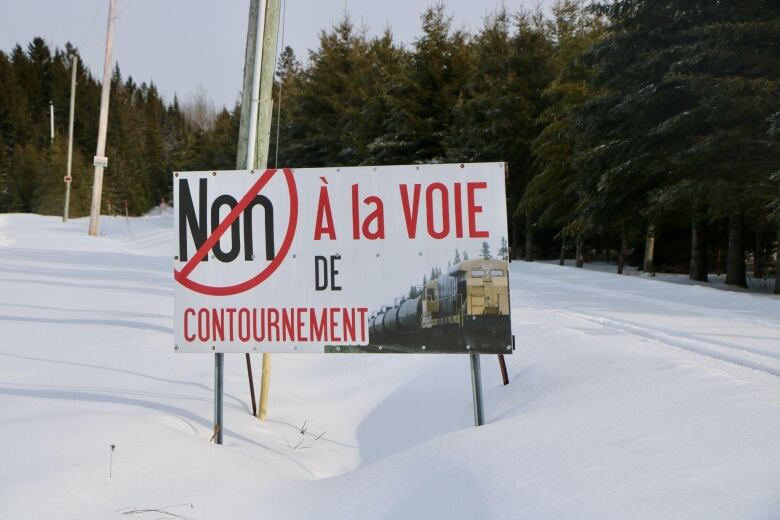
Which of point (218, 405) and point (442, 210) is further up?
point (442, 210)

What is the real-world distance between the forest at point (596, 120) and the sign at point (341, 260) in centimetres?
78

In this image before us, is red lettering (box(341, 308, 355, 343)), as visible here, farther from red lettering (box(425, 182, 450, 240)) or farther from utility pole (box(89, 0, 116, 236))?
utility pole (box(89, 0, 116, 236))

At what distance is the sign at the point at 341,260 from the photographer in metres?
4.41

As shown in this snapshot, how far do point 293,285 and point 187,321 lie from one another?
767 millimetres

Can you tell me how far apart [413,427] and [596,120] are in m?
13.3

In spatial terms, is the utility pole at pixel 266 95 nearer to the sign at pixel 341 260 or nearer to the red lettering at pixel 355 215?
the sign at pixel 341 260

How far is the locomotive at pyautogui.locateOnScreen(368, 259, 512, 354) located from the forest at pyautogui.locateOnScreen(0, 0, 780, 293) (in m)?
0.92

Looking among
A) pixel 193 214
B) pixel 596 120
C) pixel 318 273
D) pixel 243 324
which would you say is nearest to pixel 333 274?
pixel 318 273

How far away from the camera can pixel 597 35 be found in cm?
2266

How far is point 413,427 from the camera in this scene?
5.54 m

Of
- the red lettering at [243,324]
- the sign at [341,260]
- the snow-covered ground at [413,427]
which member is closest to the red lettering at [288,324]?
the sign at [341,260]

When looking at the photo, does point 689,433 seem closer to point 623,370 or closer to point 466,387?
point 623,370

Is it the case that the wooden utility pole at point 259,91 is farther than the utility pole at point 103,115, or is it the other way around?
the utility pole at point 103,115

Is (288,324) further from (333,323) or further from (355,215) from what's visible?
(355,215)
